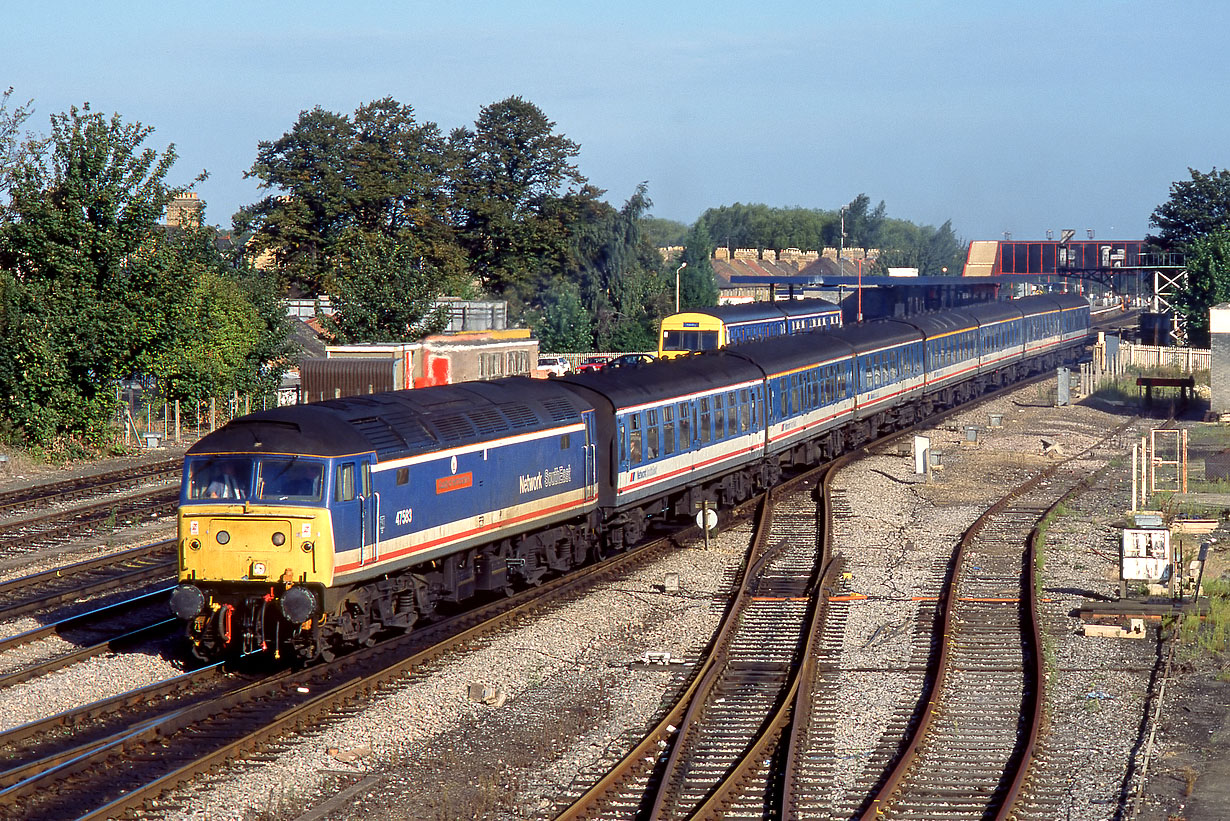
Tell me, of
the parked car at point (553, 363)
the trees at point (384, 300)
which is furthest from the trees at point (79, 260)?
the parked car at point (553, 363)

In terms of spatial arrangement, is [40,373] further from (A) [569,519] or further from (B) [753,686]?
(B) [753,686]

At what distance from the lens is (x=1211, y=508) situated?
26.7m

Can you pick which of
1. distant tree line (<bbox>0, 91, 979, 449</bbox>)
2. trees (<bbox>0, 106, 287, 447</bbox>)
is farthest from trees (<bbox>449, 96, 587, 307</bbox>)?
trees (<bbox>0, 106, 287, 447</bbox>)

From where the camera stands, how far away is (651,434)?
2402cm

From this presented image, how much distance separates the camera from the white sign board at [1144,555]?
19453mm

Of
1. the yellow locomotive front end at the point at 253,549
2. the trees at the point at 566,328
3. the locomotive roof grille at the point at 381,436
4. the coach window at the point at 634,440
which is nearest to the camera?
the yellow locomotive front end at the point at 253,549

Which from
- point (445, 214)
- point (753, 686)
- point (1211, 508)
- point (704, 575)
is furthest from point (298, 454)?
point (445, 214)

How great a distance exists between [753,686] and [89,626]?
9.27 m

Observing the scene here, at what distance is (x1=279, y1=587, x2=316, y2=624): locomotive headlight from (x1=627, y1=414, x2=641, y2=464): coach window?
8.81 meters

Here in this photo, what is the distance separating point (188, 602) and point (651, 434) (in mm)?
10220

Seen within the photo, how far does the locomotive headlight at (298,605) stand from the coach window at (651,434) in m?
9.58

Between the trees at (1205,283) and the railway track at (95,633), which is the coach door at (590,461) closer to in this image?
the railway track at (95,633)

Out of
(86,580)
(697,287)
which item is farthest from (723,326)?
(697,287)

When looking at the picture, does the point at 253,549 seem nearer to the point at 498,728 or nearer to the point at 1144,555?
the point at 498,728
